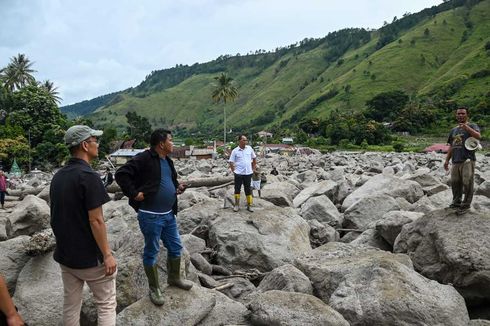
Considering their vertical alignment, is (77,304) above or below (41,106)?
below

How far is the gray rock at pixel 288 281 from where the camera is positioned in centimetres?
671

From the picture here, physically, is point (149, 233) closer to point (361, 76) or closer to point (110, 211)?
point (110, 211)

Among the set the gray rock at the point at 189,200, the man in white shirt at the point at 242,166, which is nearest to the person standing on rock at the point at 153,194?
the man in white shirt at the point at 242,166

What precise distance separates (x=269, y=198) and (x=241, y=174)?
3.04 m

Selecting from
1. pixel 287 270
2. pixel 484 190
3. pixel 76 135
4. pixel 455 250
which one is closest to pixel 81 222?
pixel 76 135

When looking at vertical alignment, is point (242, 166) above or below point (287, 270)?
above

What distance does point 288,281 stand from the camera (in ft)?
22.2

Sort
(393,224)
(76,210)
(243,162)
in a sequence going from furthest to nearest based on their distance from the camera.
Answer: (243,162) → (393,224) → (76,210)

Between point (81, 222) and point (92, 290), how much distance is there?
0.79 metres

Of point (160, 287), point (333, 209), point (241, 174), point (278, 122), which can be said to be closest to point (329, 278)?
point (160, 287)

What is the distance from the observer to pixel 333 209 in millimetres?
12906

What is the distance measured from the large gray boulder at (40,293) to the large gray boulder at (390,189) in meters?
9.52

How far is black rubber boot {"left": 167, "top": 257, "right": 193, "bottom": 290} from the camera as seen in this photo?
233 inches

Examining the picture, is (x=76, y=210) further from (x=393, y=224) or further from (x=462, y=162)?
(x=393, y=224)
